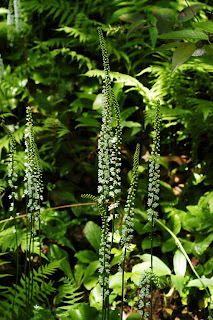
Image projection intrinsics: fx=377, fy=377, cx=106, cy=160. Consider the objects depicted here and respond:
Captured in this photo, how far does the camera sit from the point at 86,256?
356 centimetres

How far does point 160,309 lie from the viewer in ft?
11.0

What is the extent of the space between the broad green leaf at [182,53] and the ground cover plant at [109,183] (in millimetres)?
136

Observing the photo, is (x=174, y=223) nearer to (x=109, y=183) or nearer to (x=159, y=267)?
(x=159, y=267)

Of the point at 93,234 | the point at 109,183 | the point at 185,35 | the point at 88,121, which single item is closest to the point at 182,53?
the point at 185,35

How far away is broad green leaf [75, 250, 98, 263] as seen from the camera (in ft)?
11.6

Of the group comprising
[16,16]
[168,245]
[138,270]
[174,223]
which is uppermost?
[16,16]

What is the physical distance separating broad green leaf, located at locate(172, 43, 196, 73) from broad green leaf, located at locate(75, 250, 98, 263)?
2258mm

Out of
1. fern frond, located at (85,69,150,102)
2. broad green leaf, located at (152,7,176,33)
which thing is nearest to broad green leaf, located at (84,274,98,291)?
fern frond, located at (85,69,150,102)

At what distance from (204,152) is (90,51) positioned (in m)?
2.10

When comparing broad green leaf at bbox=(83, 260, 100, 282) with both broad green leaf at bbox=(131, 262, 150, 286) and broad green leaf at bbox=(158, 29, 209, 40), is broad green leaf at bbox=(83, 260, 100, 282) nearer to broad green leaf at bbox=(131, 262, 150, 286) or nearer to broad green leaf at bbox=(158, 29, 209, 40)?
broad green leaf at bbox=(131, 262, 150, 286)

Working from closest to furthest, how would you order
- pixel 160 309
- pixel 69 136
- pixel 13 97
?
pixel 160 309
pixel 69 136
pixel 13 97

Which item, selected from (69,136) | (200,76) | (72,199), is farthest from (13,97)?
(200,76)

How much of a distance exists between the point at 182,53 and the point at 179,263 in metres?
2.04

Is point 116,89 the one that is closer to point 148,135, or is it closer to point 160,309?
point 148,135
